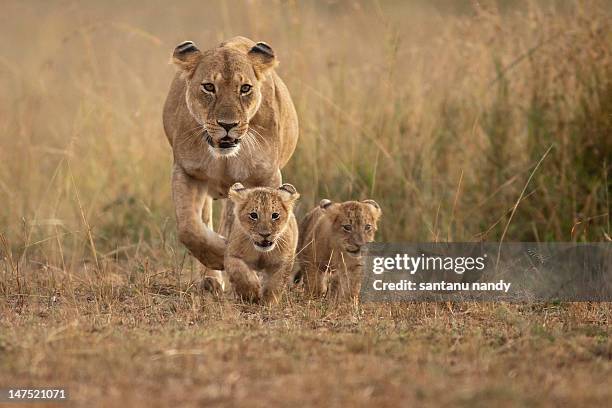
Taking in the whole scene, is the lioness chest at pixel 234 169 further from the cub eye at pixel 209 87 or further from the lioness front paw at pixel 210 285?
the lioness front paw at pixel 210 285

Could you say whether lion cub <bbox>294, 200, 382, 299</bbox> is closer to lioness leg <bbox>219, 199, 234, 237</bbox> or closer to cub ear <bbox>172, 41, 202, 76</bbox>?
lioness leg <bbox>219, 199, 234, 237</bbox>

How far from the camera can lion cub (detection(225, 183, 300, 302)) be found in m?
6.64

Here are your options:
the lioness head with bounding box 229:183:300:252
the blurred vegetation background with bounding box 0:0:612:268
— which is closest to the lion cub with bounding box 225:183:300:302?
the lioness head with bounding box 229:183:300:252

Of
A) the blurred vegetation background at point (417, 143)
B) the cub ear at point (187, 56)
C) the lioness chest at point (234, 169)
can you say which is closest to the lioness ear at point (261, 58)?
the cub ear at point (187, 56)

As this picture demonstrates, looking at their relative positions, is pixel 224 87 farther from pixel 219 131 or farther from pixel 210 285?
pixel 210 285

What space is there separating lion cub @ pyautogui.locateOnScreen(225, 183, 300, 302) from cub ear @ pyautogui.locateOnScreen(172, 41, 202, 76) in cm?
105

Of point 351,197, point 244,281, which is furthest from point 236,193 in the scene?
point 351,197

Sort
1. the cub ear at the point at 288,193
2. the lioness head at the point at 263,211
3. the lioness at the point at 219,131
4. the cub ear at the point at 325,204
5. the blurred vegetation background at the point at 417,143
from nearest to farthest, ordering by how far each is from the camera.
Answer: the lioness head at the point at 263,211 → the cub ear at the point at 288,193 → the lioness at the point at 219,131 → the cub ear at the point at 325,204 → the blurred vegetation background at the point at 417,143

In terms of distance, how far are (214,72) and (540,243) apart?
10.2 feet

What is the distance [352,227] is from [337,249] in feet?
0.59

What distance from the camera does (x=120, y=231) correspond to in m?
9.70

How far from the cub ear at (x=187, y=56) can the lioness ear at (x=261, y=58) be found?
0.36 metres

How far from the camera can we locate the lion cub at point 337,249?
7.02m

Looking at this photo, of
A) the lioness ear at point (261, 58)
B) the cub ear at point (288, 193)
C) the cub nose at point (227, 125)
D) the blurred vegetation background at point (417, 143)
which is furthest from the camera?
the blurred vegetation background at point (417, 143)
